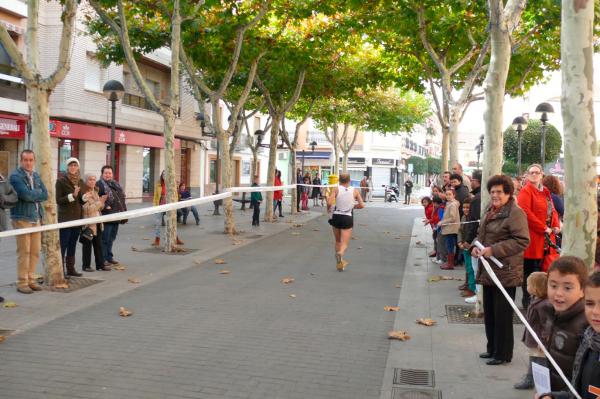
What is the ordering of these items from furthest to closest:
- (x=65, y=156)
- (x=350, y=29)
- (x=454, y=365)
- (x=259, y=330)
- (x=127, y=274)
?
(x=65, y=156) < (x=350, y=29) < (x=127, y=274) < (x=259, y=330) < (x=454, y=365)

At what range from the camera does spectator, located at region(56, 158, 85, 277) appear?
9.32 m

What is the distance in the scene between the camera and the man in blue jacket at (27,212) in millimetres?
8102

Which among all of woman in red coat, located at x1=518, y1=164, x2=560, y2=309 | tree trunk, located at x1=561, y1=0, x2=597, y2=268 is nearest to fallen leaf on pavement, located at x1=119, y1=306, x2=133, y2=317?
woman in red coat, located at x1=518, y1=164, x2=560, y2=309

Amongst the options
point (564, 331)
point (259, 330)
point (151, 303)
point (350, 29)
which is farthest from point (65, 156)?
point (564, 331)

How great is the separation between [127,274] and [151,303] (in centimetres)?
230

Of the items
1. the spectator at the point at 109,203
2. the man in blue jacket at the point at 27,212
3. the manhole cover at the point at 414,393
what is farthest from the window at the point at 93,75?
the manhole cover at the point at 414,393

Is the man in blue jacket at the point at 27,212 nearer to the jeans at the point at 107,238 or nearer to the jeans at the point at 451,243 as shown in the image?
the jeans at the point at 107,238

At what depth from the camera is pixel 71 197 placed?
9.23 metres

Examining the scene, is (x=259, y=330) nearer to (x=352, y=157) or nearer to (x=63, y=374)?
(x=63, y=374)

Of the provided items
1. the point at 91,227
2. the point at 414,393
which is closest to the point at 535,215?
the point at 414,393

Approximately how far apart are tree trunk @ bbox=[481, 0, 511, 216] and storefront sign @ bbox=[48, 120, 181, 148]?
19207 mm

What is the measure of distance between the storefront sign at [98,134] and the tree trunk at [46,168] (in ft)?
50.8

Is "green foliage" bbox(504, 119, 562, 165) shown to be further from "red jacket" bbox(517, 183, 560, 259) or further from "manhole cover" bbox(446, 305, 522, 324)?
"manhole cover" bbox(446, 305, 522, 324)

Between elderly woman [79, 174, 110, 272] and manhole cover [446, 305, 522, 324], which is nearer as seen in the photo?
manhole cover [446, 305, 522, 324]
